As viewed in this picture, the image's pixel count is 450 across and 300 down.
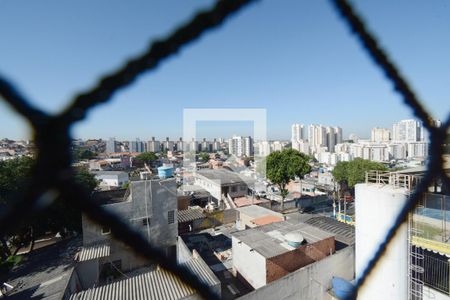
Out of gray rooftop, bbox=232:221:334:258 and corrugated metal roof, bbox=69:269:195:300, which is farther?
gray rooftop, bbox=232:221:334:258

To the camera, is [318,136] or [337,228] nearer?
[337,228]

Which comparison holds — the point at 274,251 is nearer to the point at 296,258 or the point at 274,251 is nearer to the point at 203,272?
the point at 296,258

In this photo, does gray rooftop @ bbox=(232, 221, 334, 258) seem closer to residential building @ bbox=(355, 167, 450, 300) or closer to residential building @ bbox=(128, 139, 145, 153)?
residential building @ bbox=(355, 167, 450, 300)

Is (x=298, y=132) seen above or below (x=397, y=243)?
above

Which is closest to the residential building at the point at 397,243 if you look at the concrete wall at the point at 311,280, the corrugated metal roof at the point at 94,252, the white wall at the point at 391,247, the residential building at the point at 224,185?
the white wall at the point at 391,247

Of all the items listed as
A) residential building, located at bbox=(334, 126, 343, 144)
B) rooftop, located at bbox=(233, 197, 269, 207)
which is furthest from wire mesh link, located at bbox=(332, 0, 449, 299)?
residential building, located at bbox=(334, 126, 343, 144)

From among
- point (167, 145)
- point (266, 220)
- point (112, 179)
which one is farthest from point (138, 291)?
point (167, 145)

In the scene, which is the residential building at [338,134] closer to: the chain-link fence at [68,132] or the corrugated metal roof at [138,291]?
the corrugated metal roof at [138,291]
